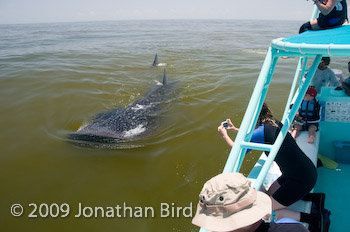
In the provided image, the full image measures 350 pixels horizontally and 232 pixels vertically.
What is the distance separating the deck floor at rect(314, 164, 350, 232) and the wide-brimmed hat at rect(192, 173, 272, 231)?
2285 millimetres

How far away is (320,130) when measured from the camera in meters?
4.35

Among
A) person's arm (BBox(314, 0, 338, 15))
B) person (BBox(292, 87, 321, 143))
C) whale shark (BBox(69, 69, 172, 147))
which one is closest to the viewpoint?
person's arm (BBox(314, 0, 338, 15))

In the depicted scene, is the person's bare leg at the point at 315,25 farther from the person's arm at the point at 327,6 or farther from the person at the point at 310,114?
the person at the point at 310,114

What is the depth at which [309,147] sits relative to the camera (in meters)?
3.81

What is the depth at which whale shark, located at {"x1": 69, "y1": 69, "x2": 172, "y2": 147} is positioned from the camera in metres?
6.19

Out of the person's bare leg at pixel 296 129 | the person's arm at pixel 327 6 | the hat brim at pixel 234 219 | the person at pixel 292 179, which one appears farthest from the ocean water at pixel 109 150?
the person's arm at pixel 327 6

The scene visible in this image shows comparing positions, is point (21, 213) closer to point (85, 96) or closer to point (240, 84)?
point (85, 96)

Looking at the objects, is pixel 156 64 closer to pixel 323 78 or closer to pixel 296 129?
pixel 323 78

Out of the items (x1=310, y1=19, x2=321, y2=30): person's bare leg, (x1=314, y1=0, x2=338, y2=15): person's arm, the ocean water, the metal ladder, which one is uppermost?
(x1=314, y1=0, x2=338, y2=15): person's arm

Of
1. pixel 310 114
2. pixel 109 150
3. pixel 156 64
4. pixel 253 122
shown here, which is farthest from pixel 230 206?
pixel 156 64

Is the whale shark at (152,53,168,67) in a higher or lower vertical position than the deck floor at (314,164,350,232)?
higher

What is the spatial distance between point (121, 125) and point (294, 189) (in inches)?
197

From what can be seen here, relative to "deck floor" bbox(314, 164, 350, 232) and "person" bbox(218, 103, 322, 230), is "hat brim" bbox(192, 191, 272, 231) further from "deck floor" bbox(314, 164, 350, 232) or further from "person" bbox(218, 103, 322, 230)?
"deck floor" bbox(314, 164, 350, 232)

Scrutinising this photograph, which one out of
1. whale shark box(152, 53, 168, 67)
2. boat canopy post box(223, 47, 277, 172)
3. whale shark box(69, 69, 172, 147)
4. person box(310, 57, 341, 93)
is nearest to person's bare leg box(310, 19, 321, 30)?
boat canopy post box(223, 47, 277, 172)
